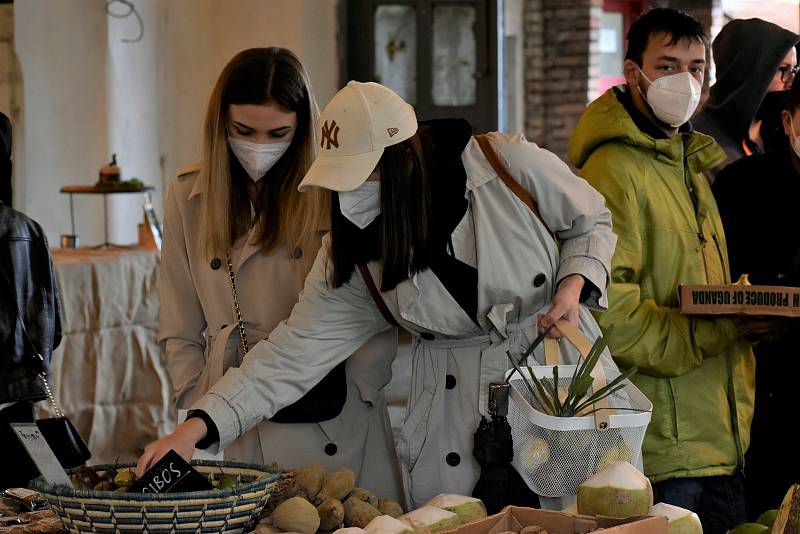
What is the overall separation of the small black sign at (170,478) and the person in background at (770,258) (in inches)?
60.1

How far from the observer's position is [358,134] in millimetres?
1953

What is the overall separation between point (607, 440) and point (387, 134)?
1.97 ft

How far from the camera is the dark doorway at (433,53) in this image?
7.52 metres

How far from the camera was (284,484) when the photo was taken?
1.95m

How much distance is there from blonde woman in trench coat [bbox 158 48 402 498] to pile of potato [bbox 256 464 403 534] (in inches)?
17.4

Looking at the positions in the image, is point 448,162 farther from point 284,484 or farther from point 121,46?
point 121,46

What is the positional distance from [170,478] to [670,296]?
1285 millimetres

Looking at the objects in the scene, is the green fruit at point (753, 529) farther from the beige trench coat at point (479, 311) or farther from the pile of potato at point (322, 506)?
the pile of potato at point (322, 506)

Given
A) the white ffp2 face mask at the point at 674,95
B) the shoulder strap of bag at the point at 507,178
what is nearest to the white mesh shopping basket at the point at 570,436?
the shoulder strap of bag at the point at 507,178

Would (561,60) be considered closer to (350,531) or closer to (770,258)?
(770,258)

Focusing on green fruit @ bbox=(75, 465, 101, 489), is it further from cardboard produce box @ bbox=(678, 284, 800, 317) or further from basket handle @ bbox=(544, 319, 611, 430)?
cardboard produce box @ bbox=(678, 284, 800, 317)

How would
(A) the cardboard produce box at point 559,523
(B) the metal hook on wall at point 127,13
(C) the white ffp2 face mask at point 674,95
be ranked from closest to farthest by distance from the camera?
1. (A) the cardboard produce box at point 559,523
2. (C) the white ffp2 face mask at point 674,95
3. (B) the metal hook on wall at point 127,13

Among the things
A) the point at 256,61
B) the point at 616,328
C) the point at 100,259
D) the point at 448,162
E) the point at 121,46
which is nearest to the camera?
the point at 448,162

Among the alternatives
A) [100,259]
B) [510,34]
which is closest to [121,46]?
[100,259]
